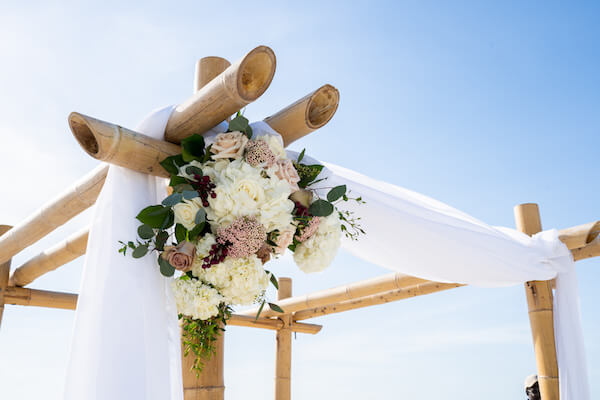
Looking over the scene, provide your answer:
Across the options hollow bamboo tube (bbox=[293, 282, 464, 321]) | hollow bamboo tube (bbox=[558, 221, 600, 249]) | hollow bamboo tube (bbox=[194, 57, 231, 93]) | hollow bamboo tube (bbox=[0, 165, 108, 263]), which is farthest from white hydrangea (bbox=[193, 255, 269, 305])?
hollow bamboo tube (bbox=[293, 282, 464, 321])

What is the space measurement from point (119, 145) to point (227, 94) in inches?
13.1

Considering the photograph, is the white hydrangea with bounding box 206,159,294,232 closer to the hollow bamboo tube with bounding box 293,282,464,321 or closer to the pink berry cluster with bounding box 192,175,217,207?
the pink berry cluster with bounding box 192,175,217,207

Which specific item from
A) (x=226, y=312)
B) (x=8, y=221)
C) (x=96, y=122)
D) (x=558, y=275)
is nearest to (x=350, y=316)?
(x=558, y=275)

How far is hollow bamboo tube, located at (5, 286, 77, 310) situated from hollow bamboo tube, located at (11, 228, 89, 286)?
66 mm

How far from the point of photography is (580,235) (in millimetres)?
2746

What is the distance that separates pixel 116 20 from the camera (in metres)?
2.63


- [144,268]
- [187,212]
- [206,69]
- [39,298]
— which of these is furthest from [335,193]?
[39,298]

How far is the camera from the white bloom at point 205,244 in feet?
4.20

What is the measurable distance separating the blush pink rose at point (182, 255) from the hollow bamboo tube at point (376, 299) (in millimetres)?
2409

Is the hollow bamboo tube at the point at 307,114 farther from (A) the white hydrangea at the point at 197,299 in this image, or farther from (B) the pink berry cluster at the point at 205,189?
(A) the white hydrangea at the point at 197,299

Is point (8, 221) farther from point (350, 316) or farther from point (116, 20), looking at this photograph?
point (350, 316)

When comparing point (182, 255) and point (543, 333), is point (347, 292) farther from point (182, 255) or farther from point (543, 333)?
point (182, 255)

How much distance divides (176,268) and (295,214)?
1.18 ft

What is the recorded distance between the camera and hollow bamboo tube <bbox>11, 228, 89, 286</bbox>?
3.19 m
